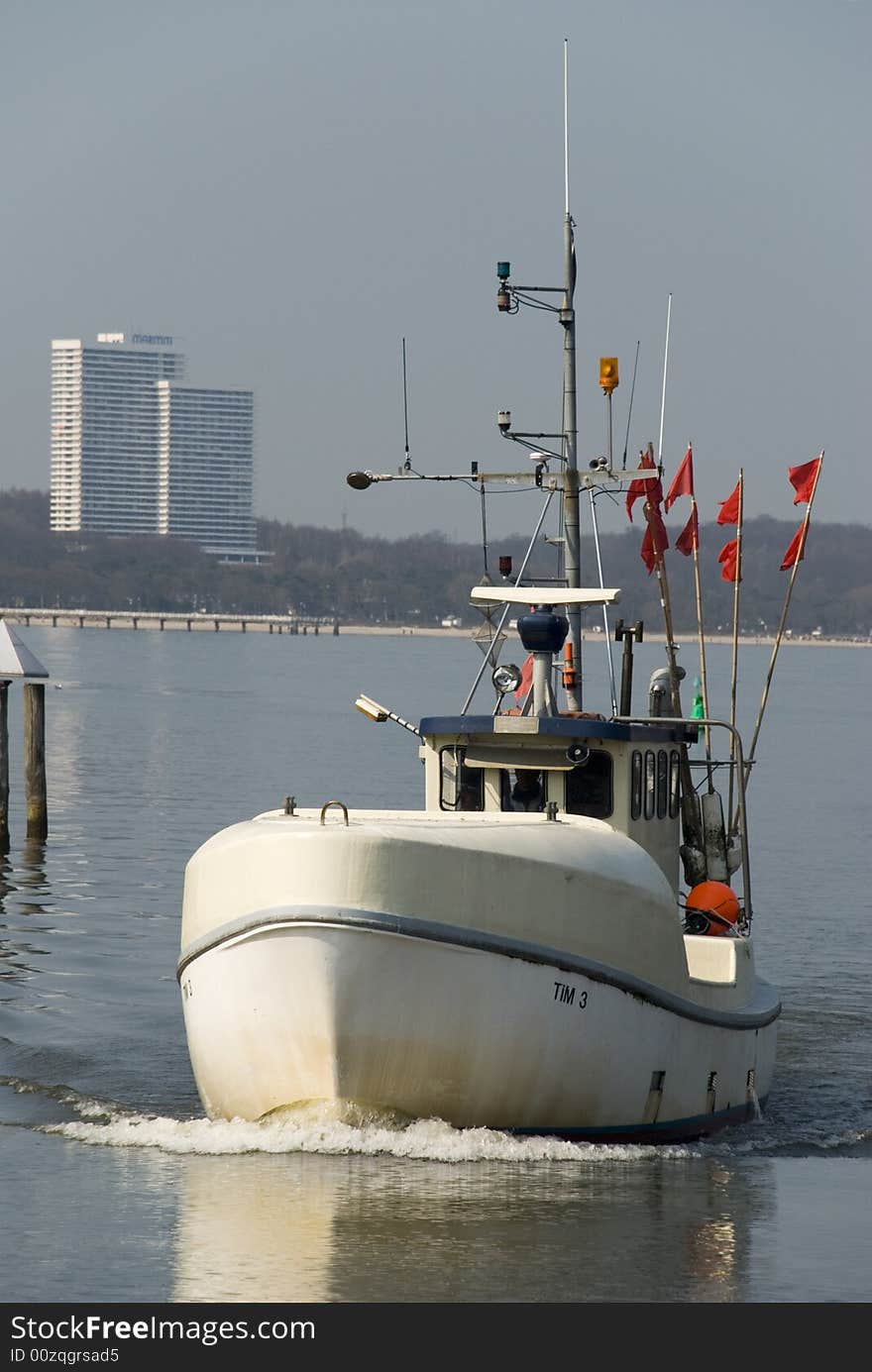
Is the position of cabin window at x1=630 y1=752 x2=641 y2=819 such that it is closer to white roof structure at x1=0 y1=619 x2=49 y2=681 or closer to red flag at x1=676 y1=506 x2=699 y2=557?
red flag at x1=676 y1=506 x2=699 y2=557

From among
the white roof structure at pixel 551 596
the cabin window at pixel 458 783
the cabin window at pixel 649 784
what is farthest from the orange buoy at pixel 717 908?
the white roof structure at pixel 551 596

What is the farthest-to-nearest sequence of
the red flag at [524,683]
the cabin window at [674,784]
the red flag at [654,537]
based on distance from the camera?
the red flag at [654,537]
the red flag at [524,683]
the cabin window at [674,784]

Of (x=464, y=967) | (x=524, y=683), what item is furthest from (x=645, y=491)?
(x=464, y=967)

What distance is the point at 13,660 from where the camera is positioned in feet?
132

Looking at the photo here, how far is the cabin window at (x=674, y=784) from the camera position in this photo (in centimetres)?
1936

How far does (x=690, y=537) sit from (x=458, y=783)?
20.5ft

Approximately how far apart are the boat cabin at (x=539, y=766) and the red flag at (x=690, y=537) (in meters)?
5.04

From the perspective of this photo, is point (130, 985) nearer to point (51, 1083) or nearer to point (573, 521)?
point (51, 1083)

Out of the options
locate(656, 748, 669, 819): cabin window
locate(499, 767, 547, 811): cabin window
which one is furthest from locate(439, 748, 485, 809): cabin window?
locate(656, 748, 669, 819): cabin window

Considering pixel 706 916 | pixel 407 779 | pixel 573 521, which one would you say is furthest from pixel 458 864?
pixel 407 779

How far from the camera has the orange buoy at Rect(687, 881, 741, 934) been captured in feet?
64.3

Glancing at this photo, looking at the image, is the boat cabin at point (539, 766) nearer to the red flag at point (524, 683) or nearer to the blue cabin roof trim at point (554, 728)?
the blue cabin roof trim at point (554, 728)

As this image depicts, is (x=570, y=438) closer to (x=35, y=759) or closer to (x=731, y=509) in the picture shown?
(x=731, y=509)

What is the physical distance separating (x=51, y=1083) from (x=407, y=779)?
136ft
